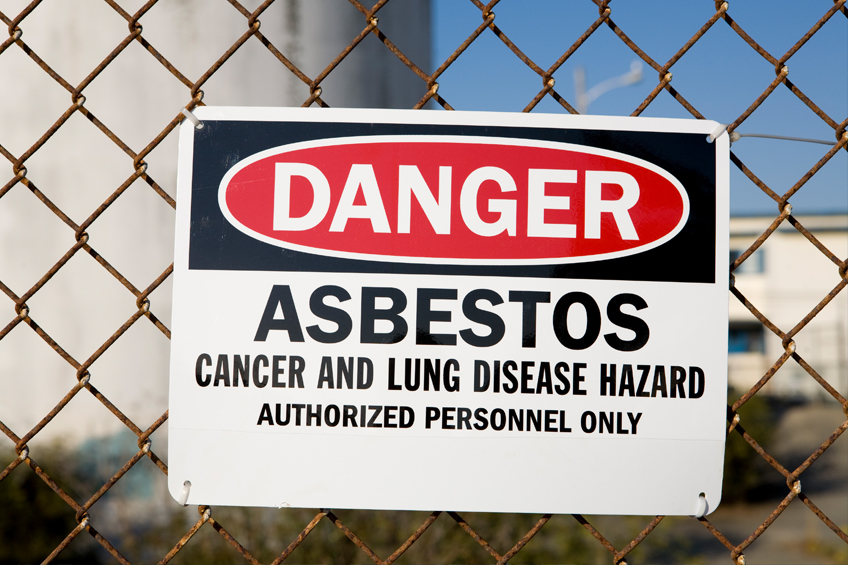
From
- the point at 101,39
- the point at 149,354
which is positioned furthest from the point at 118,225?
the point at 101,39

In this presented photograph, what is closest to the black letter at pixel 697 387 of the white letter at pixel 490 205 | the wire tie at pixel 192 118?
the white letter at pixel 490 205

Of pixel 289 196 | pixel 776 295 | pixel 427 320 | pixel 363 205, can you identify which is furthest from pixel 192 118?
pixel 776 295

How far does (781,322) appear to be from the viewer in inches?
556

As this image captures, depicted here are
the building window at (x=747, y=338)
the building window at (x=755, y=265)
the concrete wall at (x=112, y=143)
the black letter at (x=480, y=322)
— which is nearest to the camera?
the black letter at (x=480, y=322)

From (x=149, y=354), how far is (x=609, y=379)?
10.7 feet

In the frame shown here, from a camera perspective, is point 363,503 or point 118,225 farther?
point 118,225

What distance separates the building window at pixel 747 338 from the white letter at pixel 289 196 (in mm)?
16538

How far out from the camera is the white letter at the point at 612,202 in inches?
38.1

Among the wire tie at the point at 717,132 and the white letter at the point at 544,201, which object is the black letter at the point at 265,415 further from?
the wire tie at the point at 717,132

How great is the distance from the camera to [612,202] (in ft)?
3.18

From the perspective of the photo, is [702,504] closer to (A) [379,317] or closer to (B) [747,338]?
(A) [379,317]

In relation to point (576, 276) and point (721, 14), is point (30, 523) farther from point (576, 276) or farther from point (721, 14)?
point (721, 14)

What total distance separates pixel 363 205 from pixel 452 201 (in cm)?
15

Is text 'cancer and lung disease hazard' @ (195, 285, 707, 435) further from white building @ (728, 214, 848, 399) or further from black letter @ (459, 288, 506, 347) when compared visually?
white building @ (728, 214, 848, 399)
